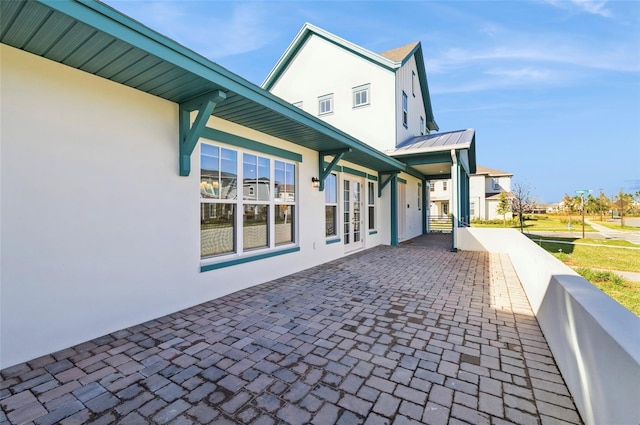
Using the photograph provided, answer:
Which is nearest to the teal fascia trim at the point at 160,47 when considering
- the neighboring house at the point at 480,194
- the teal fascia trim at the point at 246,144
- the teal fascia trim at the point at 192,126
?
the teal fascia trim at the point at 192,126

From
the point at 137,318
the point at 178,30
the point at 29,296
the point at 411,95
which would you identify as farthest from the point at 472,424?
the point at 411,95

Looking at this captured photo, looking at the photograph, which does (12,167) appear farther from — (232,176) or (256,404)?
(256,404)

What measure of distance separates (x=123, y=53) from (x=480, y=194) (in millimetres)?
32076

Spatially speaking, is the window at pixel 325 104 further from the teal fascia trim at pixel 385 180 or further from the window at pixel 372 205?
the window at pixel 372 205

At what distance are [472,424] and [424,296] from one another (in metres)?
2.81

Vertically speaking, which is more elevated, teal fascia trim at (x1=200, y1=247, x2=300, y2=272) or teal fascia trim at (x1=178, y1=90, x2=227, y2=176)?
teal fascia trim at (x1=178, y1=90, x2=227, y2=176)

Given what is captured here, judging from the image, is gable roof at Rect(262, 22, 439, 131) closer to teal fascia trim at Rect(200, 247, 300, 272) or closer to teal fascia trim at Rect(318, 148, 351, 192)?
teal fascia trim at Rect(318, 148, 351, 192)

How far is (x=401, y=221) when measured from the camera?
11.8m

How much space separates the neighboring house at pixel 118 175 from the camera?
2492mm

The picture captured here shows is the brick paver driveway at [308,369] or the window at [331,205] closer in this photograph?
the brick paver driveway at [308,369]

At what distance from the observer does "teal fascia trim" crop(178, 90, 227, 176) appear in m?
3.48

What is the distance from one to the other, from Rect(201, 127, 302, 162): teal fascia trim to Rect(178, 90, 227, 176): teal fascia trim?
0.32m

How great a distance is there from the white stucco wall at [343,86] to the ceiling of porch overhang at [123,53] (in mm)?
7848

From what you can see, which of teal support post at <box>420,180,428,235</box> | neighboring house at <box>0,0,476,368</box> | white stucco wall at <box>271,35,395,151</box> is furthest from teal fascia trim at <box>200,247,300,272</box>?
teal support post at <box>420,180,428,235</box>
